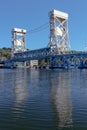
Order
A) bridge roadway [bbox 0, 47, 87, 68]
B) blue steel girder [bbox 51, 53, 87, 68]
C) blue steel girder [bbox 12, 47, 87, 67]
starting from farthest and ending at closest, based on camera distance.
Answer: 1. blue steel girder [bbox 12, 47, 87, 67]
2. bridge roadway [bbox 0, 47, 87, 68]
3. blue steel girder [bbox 51, 53, 87, 68]

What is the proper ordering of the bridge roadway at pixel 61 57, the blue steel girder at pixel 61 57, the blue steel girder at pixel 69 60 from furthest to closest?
the blue steel girder at pixel 61 57 < the bridge roadway at pixel 61 57 < the blue steel girder at pixel 69 60

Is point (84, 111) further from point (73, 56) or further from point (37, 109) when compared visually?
point (73, 56)

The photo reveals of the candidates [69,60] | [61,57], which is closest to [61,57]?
[61,57]

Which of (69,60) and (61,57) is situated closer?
(69,60)

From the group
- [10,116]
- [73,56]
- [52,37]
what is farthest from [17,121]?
[52,37]

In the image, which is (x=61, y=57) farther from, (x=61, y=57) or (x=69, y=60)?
(x=69, y=60)

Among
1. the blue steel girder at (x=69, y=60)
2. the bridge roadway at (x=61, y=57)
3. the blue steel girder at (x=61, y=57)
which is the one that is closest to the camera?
the blue steel girder at (x=69, y=60)

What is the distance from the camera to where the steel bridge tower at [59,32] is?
166 meters

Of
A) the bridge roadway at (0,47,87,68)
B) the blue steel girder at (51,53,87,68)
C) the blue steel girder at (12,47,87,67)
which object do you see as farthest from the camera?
the blue steel girder at (12,47,87,67)

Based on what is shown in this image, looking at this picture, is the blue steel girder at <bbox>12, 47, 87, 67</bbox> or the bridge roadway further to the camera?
the blue steel girder at <bbox>12, 47, 87, 67</bbox>

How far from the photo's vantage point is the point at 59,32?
567 feet

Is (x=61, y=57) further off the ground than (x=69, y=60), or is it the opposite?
(x=61, y=57)

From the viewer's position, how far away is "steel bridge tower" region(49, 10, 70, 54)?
16612 centimetres

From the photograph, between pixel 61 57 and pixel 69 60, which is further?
pixel 61 57
